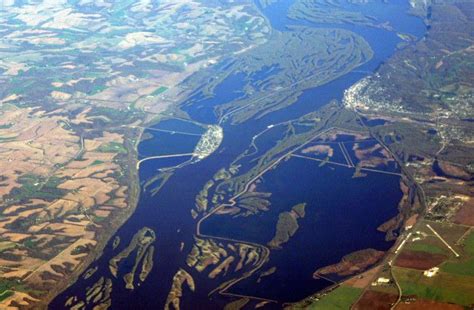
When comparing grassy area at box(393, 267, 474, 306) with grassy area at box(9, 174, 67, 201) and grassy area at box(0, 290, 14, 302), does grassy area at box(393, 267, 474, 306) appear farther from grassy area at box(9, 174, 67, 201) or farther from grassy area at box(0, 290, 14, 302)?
grassy area at box(9, 174, 67, 201)

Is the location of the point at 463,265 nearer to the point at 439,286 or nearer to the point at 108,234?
the point at 439,286

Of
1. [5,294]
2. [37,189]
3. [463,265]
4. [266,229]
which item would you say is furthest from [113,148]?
[463,265]

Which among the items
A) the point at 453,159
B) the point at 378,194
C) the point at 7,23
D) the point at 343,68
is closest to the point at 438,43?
the point at 343,68

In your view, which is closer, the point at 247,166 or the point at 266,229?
the point at 266,229

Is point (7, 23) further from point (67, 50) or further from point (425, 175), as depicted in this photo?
point (425, 175)

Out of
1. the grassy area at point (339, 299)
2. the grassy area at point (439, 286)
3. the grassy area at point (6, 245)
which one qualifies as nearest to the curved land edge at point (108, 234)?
the grassy area at point (6, 245)

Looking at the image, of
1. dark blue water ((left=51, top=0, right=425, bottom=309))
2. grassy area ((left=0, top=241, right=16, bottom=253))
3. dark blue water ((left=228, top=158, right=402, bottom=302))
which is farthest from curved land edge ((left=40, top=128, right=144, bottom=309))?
dark blue water ((left=228, top=158, right=402, bottom=302))

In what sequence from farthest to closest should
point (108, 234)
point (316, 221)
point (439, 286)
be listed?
point (108, 234)
point (316, 221)
point (439, 286)
